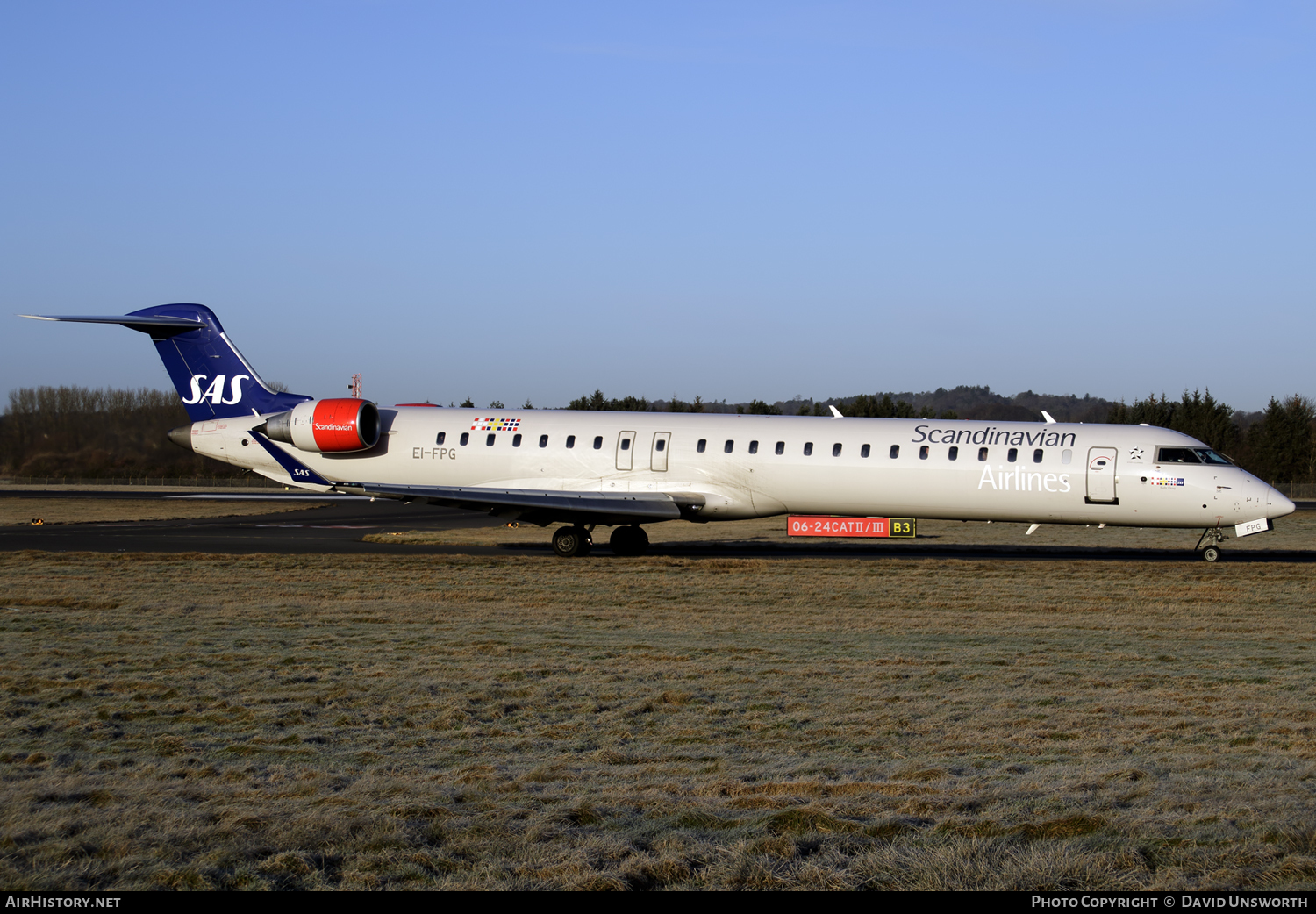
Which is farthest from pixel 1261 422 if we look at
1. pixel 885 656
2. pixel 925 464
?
pixel 885 656

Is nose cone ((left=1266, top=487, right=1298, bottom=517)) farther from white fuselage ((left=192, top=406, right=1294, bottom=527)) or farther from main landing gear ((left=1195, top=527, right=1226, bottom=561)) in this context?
main landing gear ((left=1195, top=527, right=1226, bottom=561))

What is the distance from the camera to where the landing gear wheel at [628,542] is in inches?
1002

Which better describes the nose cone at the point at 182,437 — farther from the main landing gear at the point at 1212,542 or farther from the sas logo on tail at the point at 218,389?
the main landing gear at the point at 1212,542

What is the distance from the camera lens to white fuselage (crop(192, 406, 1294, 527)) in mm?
22359

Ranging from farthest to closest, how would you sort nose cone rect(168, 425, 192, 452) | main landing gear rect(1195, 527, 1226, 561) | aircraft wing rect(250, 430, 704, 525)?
1. nose cone rect(168, 425, 192, 452)
2. aircraft wing rect(250, 430, 704, 525)
3. main landing gear rect(1195, 527, 1226, 561)

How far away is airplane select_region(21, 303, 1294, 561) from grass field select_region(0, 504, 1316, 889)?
22.4 ft

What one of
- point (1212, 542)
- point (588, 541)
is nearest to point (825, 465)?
point (588, 541)

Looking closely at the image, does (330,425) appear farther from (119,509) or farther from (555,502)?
(119,509)

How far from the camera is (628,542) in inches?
1003

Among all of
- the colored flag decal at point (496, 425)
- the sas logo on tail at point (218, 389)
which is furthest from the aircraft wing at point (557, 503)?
the sas logo on tail at point (218, 389)

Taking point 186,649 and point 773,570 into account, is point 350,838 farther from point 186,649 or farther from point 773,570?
point 773,570

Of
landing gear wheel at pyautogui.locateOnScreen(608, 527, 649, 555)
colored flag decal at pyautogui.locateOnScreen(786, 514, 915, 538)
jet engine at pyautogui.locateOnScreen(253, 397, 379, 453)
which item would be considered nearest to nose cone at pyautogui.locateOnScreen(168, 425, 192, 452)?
jet engine at pyautogui.locateOnScreen(253, 397, 379, 453)

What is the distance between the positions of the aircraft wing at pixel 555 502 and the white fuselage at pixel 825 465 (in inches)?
20.5
